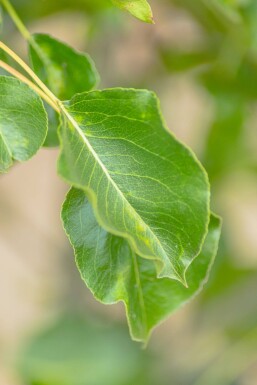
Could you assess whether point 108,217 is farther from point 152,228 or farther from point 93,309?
point 93,309

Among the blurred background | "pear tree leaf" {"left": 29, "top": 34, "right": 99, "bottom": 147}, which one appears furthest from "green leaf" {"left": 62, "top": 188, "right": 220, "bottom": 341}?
the blurred background

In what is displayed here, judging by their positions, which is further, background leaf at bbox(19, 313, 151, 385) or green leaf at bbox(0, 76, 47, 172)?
background leaf at bbox(19, 313, 151, 385)

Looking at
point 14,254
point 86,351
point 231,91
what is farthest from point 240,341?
point 14,254

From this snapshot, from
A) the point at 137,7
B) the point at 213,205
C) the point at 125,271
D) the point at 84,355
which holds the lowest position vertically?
the point at 84,355

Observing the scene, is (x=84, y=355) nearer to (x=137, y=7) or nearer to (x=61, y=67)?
(x=61, y=67)

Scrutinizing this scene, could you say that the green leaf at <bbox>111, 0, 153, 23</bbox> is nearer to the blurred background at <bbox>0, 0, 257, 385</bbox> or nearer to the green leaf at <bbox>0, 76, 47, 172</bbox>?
the green leaf at <bbox>0, 76, 47, 172</bbox>

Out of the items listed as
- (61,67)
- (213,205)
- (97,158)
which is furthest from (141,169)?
(213,205)

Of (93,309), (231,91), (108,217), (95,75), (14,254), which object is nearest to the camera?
(108,217)
